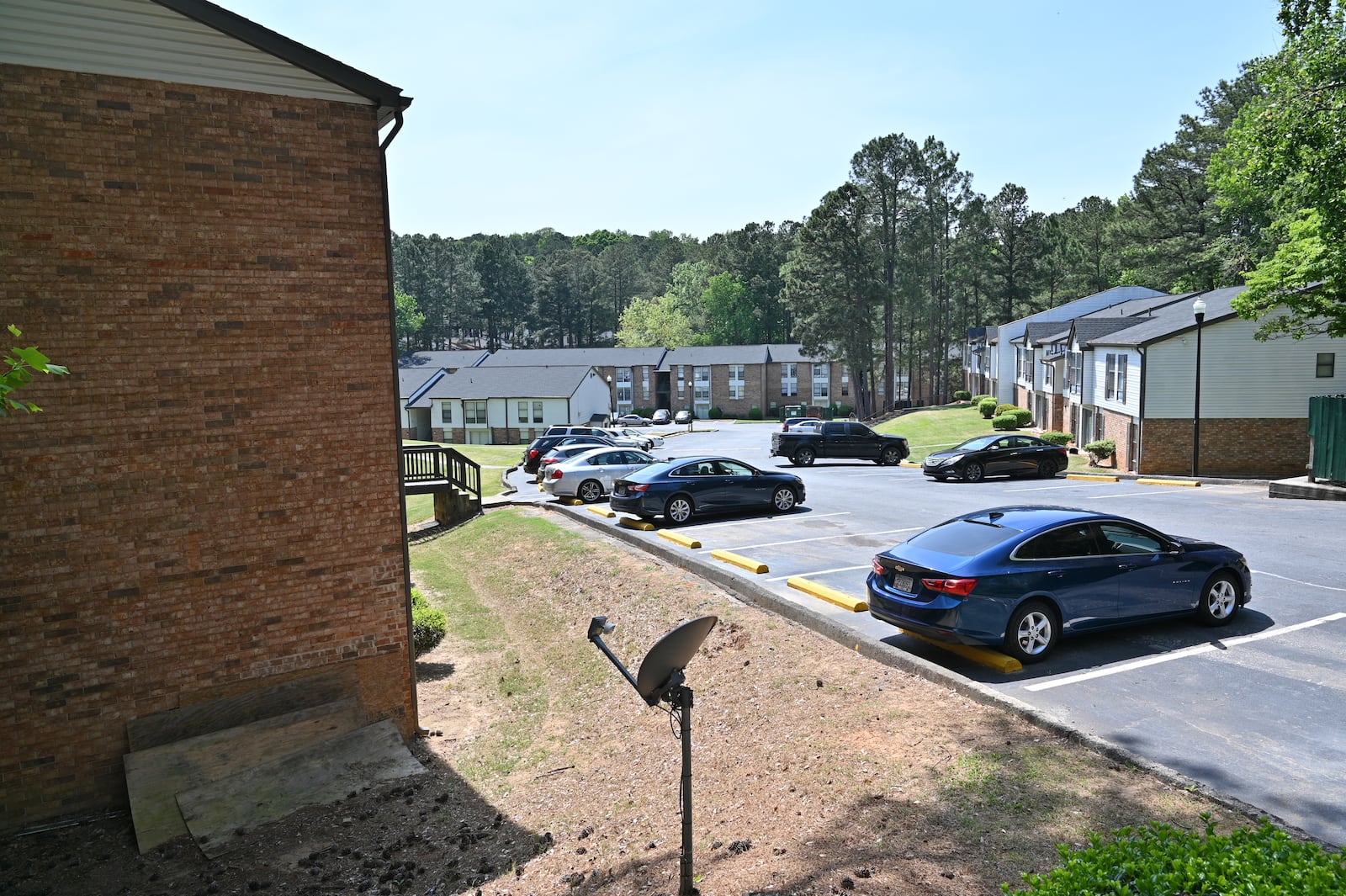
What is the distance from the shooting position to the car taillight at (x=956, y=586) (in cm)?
898

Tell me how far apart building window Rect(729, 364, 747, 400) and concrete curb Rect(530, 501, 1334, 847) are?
2777 inches

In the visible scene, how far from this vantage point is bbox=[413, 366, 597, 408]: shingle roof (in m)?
70.0

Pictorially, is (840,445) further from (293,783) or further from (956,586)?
(293,783)

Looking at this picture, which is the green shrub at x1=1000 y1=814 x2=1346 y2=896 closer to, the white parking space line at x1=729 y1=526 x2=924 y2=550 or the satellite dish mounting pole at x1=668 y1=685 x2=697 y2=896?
the satellite dish mounting pole at x1=668 y1=685 x2=697 y2=896

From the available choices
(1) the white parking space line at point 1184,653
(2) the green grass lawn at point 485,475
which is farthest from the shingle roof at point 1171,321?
(2) the green grass lawn at point 485,475

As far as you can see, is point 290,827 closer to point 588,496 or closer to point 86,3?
point 86,3

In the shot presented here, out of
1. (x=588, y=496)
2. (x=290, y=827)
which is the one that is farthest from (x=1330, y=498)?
(x=290, y=827)

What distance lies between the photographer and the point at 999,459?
28469mm

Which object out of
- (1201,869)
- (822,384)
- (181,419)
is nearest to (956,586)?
(1201,869)

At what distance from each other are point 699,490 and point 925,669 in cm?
1103

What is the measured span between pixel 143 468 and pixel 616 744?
538 cm

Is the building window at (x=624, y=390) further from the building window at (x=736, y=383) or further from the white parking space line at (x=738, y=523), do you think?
the white parking space line at (x=738, y=523)

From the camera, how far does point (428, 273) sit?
11825 centimetres

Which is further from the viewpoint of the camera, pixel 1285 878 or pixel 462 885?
pixel 462 885
